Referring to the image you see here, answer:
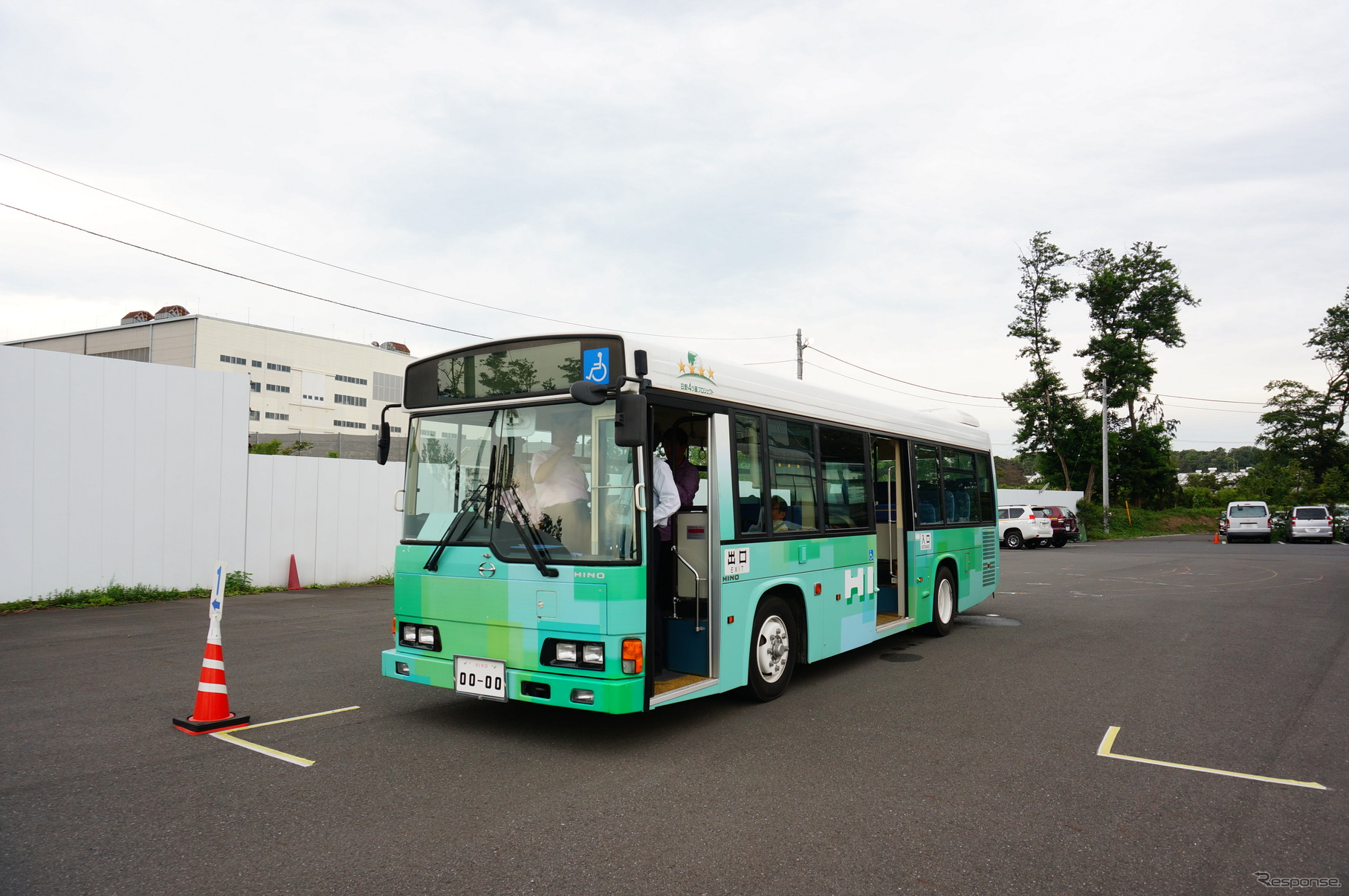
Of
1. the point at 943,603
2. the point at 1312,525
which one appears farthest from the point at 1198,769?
the point at 1312,525

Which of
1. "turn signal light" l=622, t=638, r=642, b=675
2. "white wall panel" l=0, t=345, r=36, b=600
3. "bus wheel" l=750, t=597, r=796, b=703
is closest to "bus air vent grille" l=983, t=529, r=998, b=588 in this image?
"bus wheel" l=750, t=597, r=796, b=703

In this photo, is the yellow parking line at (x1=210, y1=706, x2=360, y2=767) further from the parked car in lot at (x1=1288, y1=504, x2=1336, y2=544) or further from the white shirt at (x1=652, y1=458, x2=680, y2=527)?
the parked car in lot at (x1=1288, y1=504, x2=1336, y2=544)

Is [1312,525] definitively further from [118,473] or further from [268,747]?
[118,473]

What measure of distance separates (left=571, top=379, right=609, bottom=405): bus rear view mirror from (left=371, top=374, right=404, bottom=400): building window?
79.6 metres

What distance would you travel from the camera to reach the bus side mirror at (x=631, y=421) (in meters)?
5.09

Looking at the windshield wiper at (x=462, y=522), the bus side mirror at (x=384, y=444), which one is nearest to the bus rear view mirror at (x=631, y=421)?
the windshield wiper at (x=462, y=522)

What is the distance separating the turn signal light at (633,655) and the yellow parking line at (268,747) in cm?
207

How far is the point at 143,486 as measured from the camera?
43.8ft

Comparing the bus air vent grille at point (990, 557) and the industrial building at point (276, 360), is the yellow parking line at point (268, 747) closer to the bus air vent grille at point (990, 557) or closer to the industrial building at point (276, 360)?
the bus air vent grille at point (990, 557)

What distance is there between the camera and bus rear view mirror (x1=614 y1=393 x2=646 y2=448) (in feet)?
16.7

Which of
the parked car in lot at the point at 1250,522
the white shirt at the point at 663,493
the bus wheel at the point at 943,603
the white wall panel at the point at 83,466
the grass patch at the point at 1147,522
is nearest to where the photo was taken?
the white shirt at the point at 663,493

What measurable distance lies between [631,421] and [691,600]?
6.09ft

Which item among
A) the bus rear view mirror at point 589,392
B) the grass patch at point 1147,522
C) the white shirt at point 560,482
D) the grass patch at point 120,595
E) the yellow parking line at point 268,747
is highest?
the bus rear view mirror at point 589,392

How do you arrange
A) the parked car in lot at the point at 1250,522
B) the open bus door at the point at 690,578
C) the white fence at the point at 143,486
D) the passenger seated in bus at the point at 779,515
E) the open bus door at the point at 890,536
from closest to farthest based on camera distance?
the open bus door at the point at 690,578 → the passenger seated in bus at the point at 779,515 → the open bus door at the point at 890,536 → the white fence at the point at 143,486 → the parked car in lot at the point at 1250,522
